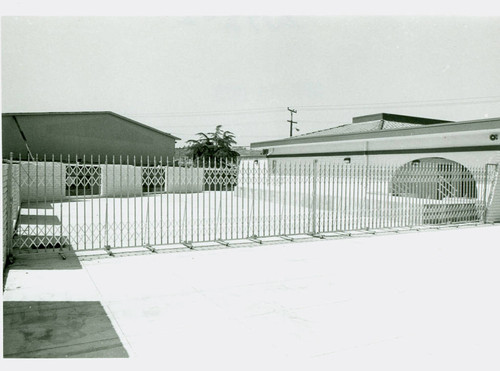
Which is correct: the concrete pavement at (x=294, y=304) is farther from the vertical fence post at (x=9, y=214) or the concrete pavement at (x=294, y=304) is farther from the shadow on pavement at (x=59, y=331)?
the vertical fence post at (x=9, y=214)

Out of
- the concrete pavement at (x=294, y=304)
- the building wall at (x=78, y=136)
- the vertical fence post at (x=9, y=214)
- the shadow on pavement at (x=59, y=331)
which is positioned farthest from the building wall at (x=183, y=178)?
the building wall at (x=78, y=136)

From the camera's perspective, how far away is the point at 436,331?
429 cm

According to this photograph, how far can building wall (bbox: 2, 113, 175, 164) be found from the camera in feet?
85.7

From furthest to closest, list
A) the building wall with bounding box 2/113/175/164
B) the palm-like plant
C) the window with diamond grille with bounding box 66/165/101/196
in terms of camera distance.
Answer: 1. the palm-like plant
2. the building wall with bounding box 2/113/175/164
3. the window with diamond grille with bounding box 66/165/101/196

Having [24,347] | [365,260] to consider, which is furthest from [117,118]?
[24,347]

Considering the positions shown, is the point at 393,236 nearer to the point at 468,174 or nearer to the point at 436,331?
the point at 468,174

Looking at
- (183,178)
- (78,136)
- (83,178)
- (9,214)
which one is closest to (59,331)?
(9,214)

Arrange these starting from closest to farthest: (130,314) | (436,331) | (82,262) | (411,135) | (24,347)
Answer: (24,347) → (436,331) → (130,314) → (82,262) → (411,135)

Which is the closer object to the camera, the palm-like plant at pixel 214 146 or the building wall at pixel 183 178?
the building wall at pixel 183 178

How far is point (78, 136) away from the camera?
2775 cm

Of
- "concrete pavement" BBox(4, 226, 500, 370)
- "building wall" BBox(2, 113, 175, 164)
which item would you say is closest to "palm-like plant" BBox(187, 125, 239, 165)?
"building wall" BBox(2, 113, 175, 164)

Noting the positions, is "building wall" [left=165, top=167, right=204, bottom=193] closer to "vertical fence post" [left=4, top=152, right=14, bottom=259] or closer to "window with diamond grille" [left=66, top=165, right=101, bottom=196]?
"window with diamond grille" [left=66, top=165, right=101, bottom=196]

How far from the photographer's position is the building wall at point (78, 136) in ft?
85.7

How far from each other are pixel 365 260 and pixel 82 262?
492 centimetres
